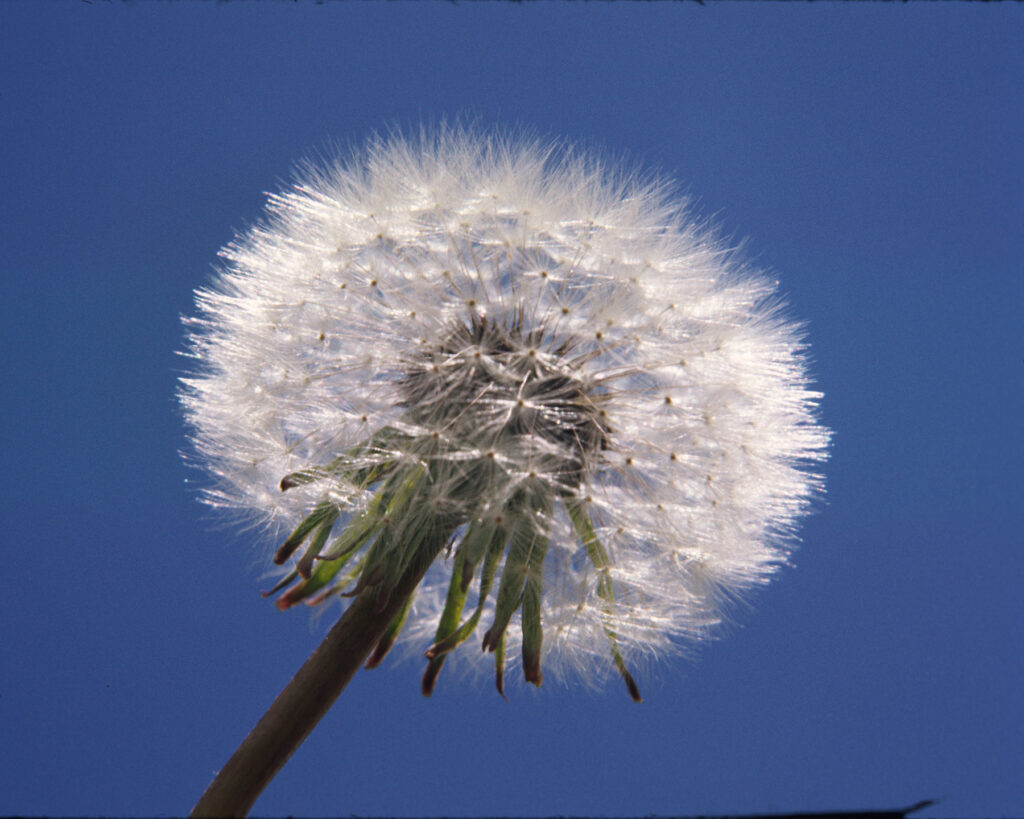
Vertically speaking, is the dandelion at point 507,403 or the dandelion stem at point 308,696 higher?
the dandelion at point 507,403

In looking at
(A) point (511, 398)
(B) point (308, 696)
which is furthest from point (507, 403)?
(B) point (308, 696)

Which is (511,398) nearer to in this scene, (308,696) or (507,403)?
(507,403)

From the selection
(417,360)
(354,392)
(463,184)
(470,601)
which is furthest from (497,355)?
(470,601)

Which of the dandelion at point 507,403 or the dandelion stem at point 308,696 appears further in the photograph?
the dandelion at point 507,403

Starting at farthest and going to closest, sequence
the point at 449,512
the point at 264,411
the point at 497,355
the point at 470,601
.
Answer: the point at 470,601 → the point at 264,411 → the point at 497,355 → the point at 449,512

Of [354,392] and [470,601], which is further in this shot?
[470,601]

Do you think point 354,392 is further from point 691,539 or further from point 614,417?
point 691,539
